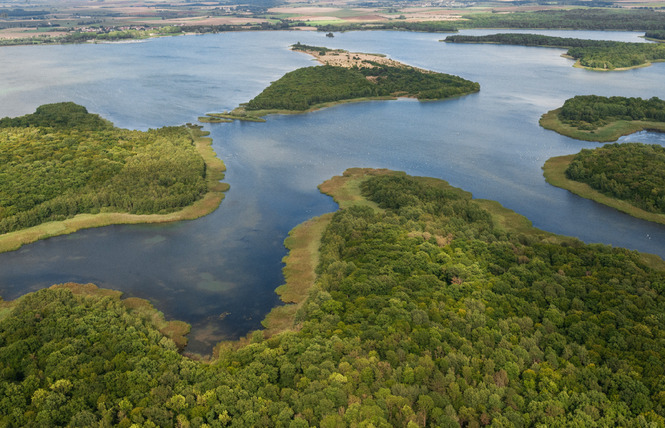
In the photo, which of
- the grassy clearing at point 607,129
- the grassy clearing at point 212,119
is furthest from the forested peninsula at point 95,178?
the grassy clearing at point 607,129

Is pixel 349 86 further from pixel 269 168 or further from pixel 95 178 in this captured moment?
pixel 95 178

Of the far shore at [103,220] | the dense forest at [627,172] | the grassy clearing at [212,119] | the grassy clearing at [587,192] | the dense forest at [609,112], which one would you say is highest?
the dense forest at [609,112]

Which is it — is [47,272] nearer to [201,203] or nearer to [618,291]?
[201,203]

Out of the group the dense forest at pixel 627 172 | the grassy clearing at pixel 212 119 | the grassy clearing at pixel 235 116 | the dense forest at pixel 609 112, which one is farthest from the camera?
the grassy clearing at pixel 235 116

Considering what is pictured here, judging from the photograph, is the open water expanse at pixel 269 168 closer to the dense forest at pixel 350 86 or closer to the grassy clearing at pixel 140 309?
the grassy clearing at pixel 140 309

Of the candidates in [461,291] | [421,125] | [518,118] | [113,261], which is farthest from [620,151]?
[113,261]

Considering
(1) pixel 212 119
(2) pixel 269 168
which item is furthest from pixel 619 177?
(1) pixel 212 119
